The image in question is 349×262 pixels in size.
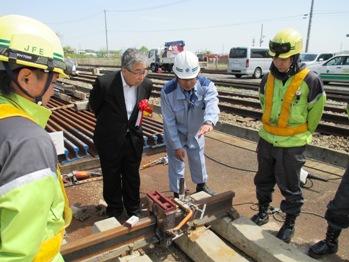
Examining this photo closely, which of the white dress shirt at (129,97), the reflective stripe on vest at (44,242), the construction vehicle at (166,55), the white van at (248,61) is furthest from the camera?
the construction vehicle at (166,55)

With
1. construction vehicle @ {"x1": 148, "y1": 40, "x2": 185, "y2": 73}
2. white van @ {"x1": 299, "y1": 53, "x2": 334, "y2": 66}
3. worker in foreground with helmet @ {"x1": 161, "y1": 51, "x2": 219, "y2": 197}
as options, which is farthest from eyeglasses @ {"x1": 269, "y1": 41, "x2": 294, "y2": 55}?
construction vehicle @ {"x1": 148, "y1": 40, "x2": 185, "y2": 73}

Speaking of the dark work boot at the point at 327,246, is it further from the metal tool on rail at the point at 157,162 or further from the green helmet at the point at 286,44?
the metal tool on rail at the point at 157,162

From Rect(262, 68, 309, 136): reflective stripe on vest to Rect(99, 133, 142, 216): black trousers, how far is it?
1520mm

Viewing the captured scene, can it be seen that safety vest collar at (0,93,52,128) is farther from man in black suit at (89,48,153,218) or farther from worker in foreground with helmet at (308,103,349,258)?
worker in foreground with helmet at (308,103,349,258)

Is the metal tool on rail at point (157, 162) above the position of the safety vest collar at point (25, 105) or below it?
below

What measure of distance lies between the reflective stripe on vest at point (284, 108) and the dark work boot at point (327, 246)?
100 centimetres

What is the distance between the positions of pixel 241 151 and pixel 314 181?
1.73m

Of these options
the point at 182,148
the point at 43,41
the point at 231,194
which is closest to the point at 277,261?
the point at 231,194

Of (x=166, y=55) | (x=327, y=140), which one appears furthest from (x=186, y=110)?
(x=166, y=55)

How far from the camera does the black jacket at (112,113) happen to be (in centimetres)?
361

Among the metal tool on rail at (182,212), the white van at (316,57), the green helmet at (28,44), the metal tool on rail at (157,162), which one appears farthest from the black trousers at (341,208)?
the white van at (316,57)

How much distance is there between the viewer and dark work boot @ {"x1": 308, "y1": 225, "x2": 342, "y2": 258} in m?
3.19

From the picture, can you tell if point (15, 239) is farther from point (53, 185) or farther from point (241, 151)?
point (241, 151)

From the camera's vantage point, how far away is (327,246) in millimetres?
3209
